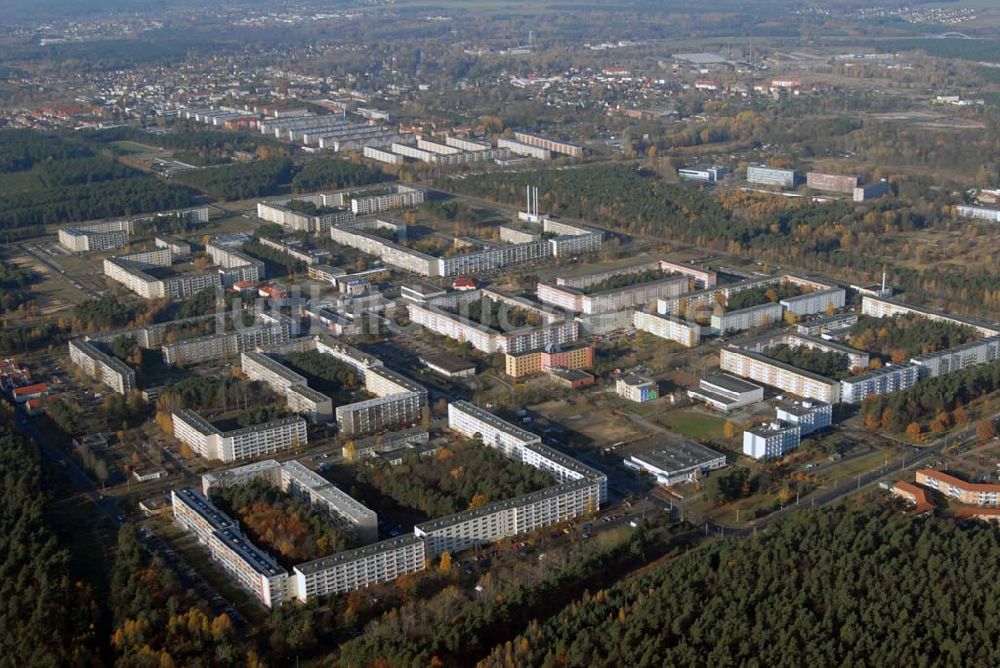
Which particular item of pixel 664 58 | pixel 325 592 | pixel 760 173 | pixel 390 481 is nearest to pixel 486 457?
pixel 390 481

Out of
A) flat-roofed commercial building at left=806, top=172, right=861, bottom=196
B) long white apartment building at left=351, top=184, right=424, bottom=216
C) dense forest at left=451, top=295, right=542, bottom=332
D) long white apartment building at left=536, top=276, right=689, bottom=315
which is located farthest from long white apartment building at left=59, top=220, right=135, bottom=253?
flat-roofed commercial building at left=806, top=172, right=861, bottom=196

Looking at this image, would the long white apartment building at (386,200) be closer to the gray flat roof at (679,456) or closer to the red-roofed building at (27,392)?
the red-roofed building at (27,392)

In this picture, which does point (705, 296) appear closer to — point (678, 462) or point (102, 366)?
point (678, 462)

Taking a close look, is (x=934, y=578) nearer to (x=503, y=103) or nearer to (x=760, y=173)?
(x=760, y=173)

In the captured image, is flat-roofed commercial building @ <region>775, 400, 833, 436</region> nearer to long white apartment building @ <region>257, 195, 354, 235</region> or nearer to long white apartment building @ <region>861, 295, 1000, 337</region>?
long white apartment building @ <region>861, 295, 1000, 337</region>

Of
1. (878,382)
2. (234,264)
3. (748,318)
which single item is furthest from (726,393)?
(234,264)
